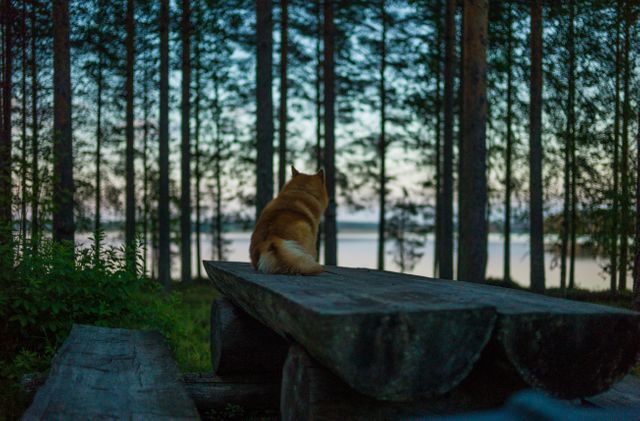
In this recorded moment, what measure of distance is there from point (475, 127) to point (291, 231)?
5560 millimetres

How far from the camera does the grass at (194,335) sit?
6.93 meters

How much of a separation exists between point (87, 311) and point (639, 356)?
208 inches

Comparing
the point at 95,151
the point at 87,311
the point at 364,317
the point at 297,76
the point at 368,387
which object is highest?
the point at 297,76

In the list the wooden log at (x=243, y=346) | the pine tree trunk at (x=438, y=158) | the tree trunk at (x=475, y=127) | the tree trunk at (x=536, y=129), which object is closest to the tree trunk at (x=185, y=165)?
the pine tree trunk at (x=438, y=158)

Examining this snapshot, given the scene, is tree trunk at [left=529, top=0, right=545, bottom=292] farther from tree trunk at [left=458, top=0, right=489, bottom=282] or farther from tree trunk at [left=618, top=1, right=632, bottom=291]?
tree trunk at [left=458, top=0, right=489, bottom=282]

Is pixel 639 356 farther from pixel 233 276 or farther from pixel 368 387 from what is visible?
pixel 233 276

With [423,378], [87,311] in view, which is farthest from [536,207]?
[423,378]

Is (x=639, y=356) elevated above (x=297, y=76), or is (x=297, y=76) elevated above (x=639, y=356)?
(x=297, y=76)

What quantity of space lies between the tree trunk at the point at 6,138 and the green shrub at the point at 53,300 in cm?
43

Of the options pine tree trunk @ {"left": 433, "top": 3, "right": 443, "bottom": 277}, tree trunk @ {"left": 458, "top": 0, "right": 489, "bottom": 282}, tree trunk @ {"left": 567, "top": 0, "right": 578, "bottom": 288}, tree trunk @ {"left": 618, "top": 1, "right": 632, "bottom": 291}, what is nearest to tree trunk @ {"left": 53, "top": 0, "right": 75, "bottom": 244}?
tree trunk @ {"left": 458, "top": 0, "right": 489, "bottom": 282}

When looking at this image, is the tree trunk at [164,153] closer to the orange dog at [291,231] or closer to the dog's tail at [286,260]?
the orange dog at [291,231]

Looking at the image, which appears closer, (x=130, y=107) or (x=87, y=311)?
(x=87, y=311)

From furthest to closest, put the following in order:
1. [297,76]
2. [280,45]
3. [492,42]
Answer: [297,76]
[280,45]
[492,42]

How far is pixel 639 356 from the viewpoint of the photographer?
8.25ft
